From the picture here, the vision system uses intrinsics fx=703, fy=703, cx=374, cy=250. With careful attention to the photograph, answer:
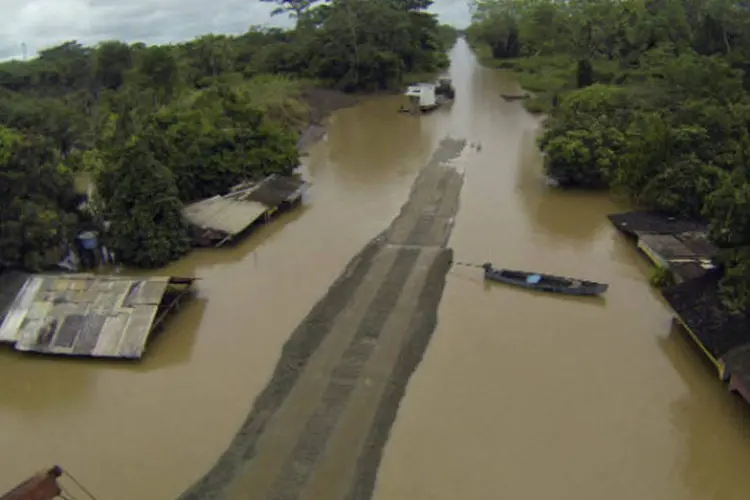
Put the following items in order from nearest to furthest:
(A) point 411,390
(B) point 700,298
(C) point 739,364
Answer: (C) point 739,364 < (A) point 411,390 < (B) point 700,298

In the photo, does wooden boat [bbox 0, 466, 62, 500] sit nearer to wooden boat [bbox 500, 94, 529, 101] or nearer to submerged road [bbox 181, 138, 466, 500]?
submerged road [bbox 181, 138, 466, 500]

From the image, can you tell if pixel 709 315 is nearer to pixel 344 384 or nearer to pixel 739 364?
pixel 739 364

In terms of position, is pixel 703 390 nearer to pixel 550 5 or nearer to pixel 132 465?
pixel 132 465

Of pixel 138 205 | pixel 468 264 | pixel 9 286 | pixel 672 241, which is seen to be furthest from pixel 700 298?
pixel 9 286

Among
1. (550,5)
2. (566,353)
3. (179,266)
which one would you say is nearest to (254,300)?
(179,266)

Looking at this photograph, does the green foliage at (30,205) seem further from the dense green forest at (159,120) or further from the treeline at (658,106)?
the treeline at (658,106)
